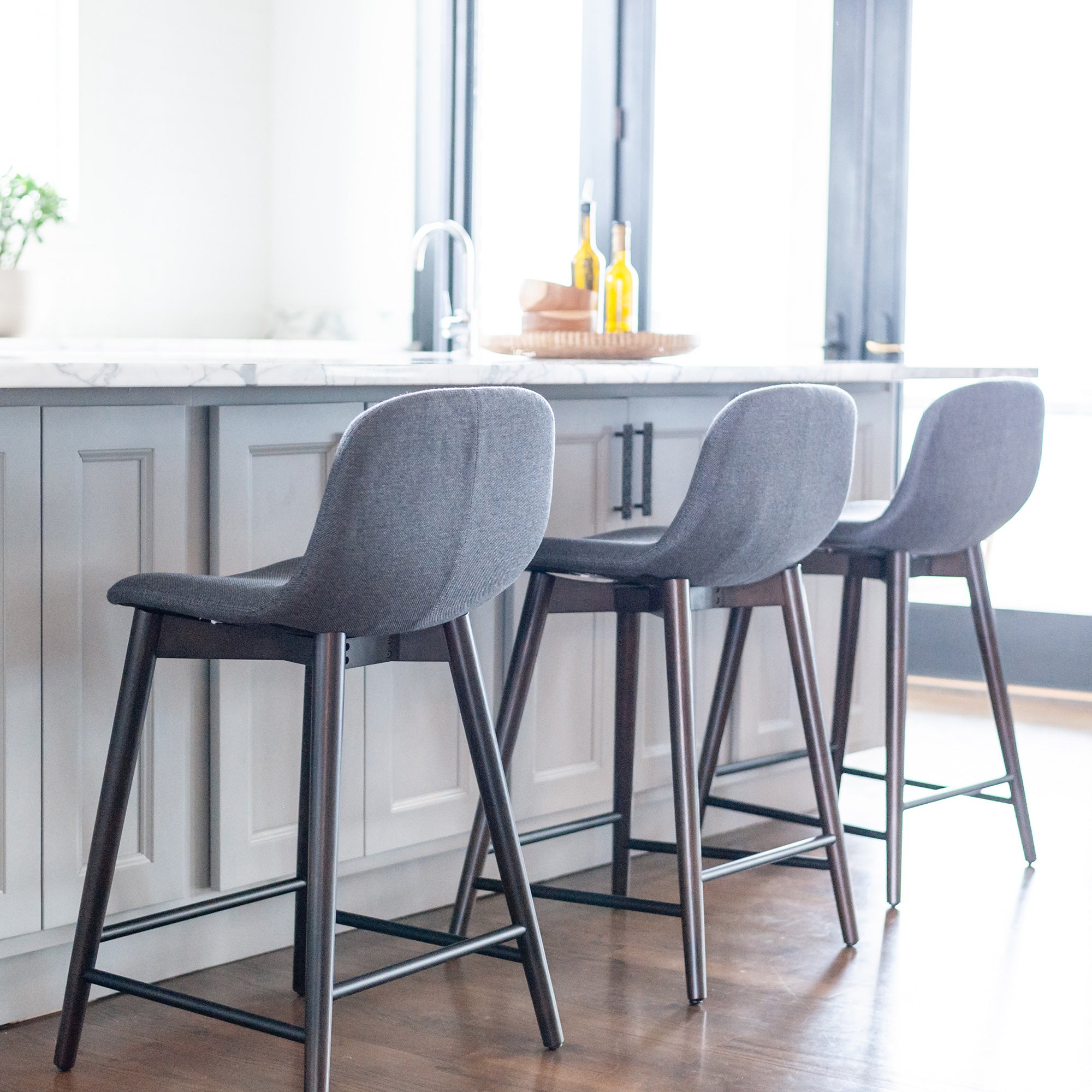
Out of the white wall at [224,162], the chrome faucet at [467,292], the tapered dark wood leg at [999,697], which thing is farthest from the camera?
the white wall at [224,162]

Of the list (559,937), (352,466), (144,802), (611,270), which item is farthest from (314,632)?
(611,270)

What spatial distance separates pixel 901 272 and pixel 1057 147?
1.03 m

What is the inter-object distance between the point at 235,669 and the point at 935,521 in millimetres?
1331

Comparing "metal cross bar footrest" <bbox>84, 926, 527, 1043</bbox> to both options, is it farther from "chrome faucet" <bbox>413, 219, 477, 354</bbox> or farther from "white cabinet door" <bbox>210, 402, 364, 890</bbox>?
"chrome faucet" <bbox>413, 219, 477, 354</bbox>

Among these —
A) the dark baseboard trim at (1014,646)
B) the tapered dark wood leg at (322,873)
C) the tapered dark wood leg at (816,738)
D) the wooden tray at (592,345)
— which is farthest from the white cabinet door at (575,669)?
the dark baseboard trim at (1014,646)

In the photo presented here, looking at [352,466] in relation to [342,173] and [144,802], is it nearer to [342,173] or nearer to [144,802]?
[144,802]

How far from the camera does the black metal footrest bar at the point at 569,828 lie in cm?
266

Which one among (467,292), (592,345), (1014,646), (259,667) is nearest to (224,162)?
(467,292)

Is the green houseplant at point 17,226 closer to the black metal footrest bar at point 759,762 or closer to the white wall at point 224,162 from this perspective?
the white wall at point 224,162

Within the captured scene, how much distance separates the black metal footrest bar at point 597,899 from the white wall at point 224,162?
293 cm

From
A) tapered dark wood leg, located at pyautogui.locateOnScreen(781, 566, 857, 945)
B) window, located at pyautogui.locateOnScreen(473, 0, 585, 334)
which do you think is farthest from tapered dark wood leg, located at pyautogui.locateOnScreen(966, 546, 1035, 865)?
window, located at pyautogui.locateOnScreen(473, 0, 585, 334)

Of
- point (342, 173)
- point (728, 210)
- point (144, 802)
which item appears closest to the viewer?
point (144, 802)

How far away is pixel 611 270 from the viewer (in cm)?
337

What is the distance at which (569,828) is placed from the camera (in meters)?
2.77
